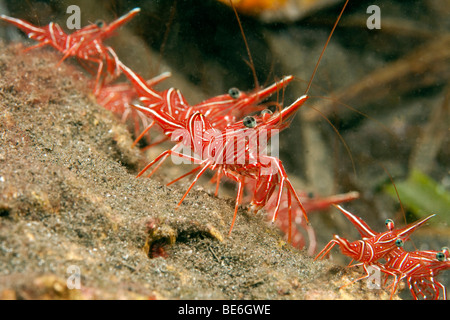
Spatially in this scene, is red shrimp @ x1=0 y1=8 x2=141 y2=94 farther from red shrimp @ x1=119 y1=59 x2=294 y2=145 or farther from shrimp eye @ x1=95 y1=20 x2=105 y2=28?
red shrimp @ x1=119 y1=59 x2=294 y2=145

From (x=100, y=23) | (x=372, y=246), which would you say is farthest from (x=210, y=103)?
(x=372, y=246)

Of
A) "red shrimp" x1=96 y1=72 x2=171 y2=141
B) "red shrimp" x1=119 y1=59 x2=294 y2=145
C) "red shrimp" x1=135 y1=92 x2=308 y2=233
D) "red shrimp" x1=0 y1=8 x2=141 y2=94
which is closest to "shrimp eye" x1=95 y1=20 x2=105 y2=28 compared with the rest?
"red shrimp" x1=0 y1=8 x2=141 y2=94

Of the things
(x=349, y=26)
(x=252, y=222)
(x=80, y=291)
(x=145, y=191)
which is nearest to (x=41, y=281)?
(x=80, y=291)

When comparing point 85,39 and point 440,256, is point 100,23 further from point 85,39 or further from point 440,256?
point 440,256

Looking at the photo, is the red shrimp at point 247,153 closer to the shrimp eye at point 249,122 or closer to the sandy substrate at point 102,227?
the shrimp eye at point 249,122

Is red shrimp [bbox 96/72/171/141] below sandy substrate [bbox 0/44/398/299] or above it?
above

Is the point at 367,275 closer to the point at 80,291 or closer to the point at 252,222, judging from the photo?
the point at 252,222
